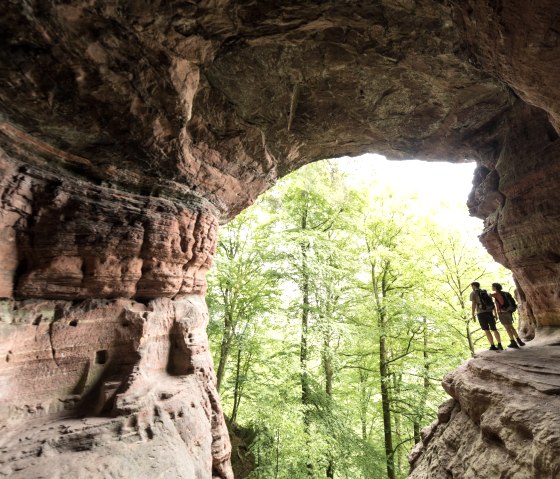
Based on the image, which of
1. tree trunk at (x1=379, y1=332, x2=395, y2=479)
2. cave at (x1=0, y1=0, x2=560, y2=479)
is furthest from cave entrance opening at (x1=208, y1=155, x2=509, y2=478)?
cave at (x1=0, y1=0, x2=560, y2=479)

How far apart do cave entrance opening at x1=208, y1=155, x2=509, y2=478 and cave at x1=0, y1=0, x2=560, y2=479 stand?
11.0 ft

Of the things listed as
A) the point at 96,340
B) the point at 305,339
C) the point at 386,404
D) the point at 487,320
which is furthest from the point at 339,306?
the point at 96,340

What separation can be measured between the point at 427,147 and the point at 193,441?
32.3 ft

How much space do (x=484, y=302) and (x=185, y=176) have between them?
796 cm

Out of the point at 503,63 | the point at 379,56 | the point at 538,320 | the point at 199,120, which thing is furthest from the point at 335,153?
the point at 538,320

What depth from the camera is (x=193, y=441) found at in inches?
221

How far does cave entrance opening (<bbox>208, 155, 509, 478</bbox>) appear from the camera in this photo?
10.2m

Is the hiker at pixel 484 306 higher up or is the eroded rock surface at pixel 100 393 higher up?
the hiker at pixel 484 306

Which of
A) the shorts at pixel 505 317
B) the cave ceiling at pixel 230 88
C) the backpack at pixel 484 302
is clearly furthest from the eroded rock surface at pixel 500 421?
the cave ceiling at pixel 230 88

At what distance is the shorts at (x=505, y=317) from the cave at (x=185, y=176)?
30.7 inches

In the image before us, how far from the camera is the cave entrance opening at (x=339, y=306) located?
33.6 ft

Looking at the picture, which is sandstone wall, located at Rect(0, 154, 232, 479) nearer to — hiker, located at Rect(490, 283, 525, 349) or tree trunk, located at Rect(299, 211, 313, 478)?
tree trunk, located at Rect(299, 211, 313, 478)

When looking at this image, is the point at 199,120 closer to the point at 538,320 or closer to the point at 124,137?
the point at 124,137

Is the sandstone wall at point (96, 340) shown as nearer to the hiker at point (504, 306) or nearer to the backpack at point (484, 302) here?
the backpack at point (484, 302)
